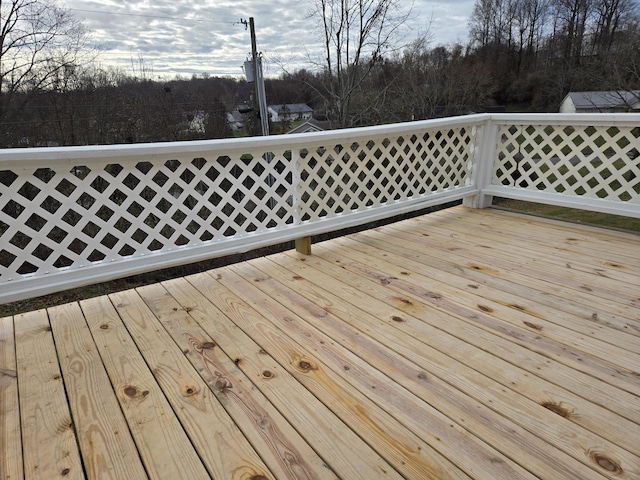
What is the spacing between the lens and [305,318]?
2.05m

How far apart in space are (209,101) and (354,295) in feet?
24.9

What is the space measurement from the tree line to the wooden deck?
21.2ft

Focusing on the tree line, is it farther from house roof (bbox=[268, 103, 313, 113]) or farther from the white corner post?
the white corner post

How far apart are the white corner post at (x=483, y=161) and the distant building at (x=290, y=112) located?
6.68 m

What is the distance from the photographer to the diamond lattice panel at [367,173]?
2930 mm

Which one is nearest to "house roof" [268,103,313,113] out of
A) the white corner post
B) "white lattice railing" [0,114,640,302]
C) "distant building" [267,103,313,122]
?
"distant building" [267,103,313,122]

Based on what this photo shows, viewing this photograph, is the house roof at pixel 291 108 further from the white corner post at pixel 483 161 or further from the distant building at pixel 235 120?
the white corner post at pixel 483 161

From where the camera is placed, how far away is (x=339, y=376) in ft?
5.24

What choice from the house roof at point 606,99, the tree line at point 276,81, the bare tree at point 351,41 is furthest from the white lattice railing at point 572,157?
the house roof at point 606,99

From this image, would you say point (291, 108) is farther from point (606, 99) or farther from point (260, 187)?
point (606, 99)

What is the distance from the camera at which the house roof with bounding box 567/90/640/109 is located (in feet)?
38.0

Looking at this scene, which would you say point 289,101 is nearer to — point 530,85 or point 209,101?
point 209,101

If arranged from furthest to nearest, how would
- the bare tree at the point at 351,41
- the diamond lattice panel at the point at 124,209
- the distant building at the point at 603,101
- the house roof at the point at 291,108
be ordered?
the distant building at the point at 603,101 → the house roof at the point at 291,108 → the bare tree at the point at 351,41 → the diamond lattice panel at the point at 124,209

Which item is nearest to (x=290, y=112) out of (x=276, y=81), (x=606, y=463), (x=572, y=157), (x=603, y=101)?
(x=276, y=81)
